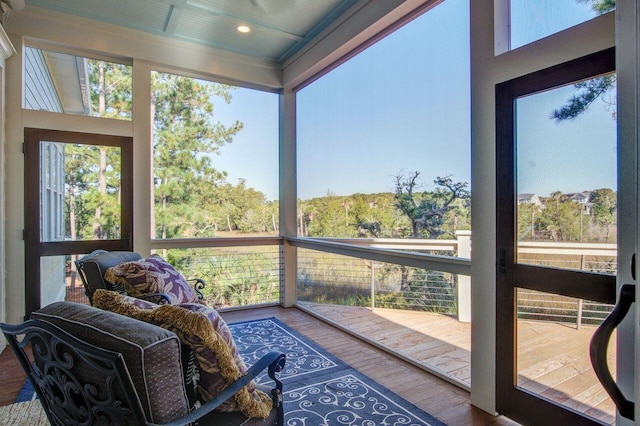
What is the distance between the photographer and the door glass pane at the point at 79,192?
11.5ft

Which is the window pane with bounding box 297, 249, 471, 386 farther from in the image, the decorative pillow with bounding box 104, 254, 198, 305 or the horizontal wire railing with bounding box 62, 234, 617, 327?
the decorative pillow with bounding box 104, 254, 198, 305

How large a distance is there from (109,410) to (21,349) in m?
0.49

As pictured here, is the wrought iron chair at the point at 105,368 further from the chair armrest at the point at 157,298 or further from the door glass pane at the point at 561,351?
the door glass pane at the point at 561,351

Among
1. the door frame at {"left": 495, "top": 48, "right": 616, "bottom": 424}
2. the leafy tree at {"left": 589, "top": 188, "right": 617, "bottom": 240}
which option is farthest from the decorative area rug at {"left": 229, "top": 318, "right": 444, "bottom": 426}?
the leafy tree at {"left": 589, "top": 188, "right": 617, "bottom": 240}

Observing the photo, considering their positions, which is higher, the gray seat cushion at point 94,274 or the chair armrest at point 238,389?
the gray seat cushion at point 94,274

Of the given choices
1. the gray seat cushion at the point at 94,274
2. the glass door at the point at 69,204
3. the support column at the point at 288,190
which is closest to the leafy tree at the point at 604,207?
the gray seat cushion at the point at 94,274

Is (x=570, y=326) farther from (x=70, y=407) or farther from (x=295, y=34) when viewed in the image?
(x=295, y=34)

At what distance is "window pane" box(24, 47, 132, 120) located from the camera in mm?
3646

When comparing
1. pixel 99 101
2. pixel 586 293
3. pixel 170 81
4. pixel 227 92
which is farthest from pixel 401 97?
pixel 99 101

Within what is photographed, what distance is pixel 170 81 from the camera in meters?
4.13

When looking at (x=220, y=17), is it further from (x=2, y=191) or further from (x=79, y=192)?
(x=2, y=191)

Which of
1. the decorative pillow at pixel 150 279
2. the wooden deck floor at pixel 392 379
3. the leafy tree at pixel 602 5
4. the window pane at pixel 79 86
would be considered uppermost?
the window pane at pixel 79 86

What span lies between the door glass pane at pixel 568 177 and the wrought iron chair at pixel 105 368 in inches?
72.7

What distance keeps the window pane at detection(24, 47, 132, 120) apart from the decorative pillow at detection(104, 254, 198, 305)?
2.09 m
